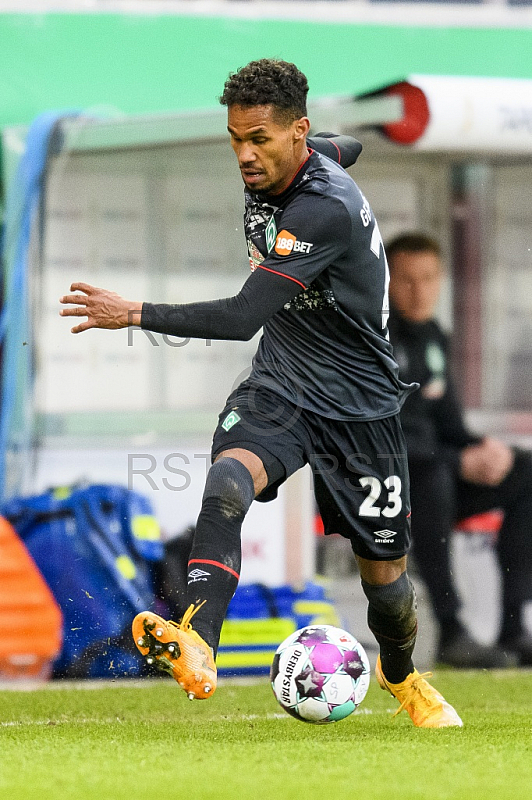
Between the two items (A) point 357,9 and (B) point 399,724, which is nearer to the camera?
(B) point 399,724

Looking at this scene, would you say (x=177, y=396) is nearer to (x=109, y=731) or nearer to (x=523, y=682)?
(x=523, y=682)

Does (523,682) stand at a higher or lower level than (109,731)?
lower

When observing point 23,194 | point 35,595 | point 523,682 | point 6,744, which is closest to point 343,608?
point 523,682

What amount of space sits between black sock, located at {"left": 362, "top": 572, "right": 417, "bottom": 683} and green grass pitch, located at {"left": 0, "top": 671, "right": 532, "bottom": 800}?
0.73 ft

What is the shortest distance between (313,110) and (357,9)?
72.0 inches

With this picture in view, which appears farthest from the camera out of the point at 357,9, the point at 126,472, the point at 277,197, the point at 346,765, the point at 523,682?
the point at 357,9

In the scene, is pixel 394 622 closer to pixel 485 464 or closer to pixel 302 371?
pixel 302 371

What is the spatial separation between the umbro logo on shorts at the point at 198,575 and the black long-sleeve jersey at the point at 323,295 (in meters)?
0.74

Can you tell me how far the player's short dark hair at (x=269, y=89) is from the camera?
14.3 feet

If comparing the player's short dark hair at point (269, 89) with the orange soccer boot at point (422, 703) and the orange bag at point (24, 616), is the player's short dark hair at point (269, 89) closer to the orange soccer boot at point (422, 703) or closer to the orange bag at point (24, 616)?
the orange soccer boot at point (422, 703)

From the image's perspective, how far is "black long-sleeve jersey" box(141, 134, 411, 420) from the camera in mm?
4348

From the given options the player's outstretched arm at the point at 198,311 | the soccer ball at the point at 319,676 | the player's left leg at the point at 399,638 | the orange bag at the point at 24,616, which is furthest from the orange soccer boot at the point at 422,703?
the orange bag at the point at 24,616

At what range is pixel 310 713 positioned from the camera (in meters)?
4.56

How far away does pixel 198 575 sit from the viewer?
4.21 meters
